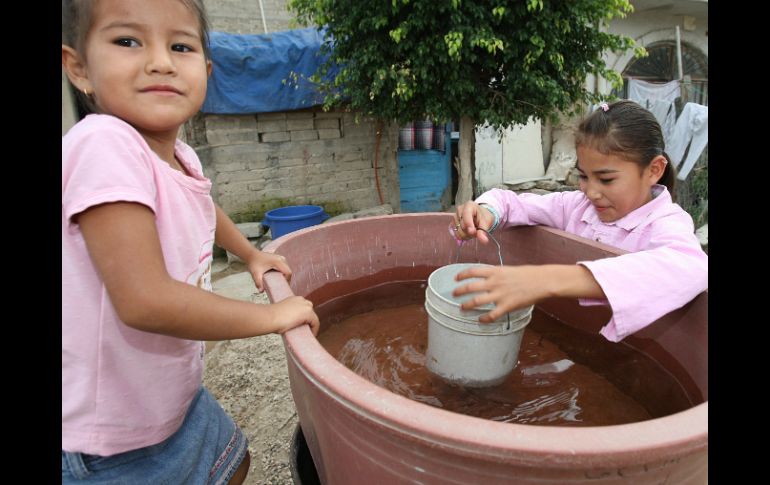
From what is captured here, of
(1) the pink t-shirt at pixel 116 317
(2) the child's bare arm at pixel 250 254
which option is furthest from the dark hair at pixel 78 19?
(2) the child's bare arm at pixel 250 254

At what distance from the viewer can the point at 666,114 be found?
797 cm

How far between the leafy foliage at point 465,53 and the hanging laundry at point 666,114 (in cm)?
423

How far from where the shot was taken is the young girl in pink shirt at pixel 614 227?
1011mm

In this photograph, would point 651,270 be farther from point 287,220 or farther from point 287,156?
point 287,156

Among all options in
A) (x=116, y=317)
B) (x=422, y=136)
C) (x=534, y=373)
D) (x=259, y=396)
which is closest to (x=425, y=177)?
(x=422, y=136)

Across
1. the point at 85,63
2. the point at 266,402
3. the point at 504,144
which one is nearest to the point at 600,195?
the point at 85,63

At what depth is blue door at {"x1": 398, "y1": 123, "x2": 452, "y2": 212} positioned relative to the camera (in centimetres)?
691

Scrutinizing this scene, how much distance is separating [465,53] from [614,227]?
106 inches

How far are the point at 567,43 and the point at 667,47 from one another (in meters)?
6.07

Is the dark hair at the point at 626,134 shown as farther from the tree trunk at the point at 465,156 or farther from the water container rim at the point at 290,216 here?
the water container rim at the point at 290,216

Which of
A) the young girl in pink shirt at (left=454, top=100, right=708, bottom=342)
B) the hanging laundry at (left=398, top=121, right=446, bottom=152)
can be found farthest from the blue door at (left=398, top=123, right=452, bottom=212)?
the young girl in pink shirt at (left=454, top=100, right=708, bottom=342)

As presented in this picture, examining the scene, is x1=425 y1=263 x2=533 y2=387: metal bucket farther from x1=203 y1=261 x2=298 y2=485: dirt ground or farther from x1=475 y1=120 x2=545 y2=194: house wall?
x1=475 y1=120 x2=545 y2=194: house wall

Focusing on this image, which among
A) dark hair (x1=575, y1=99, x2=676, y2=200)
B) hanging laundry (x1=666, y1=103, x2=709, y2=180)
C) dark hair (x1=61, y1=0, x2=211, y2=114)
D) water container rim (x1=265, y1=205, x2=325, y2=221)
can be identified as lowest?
water container rim (x1=265, y1=205, x2=325, y2=221)

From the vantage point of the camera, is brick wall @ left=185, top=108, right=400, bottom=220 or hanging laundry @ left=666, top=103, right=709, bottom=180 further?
hanging laundry @ left=666, top=103, right=709, bottom=180
